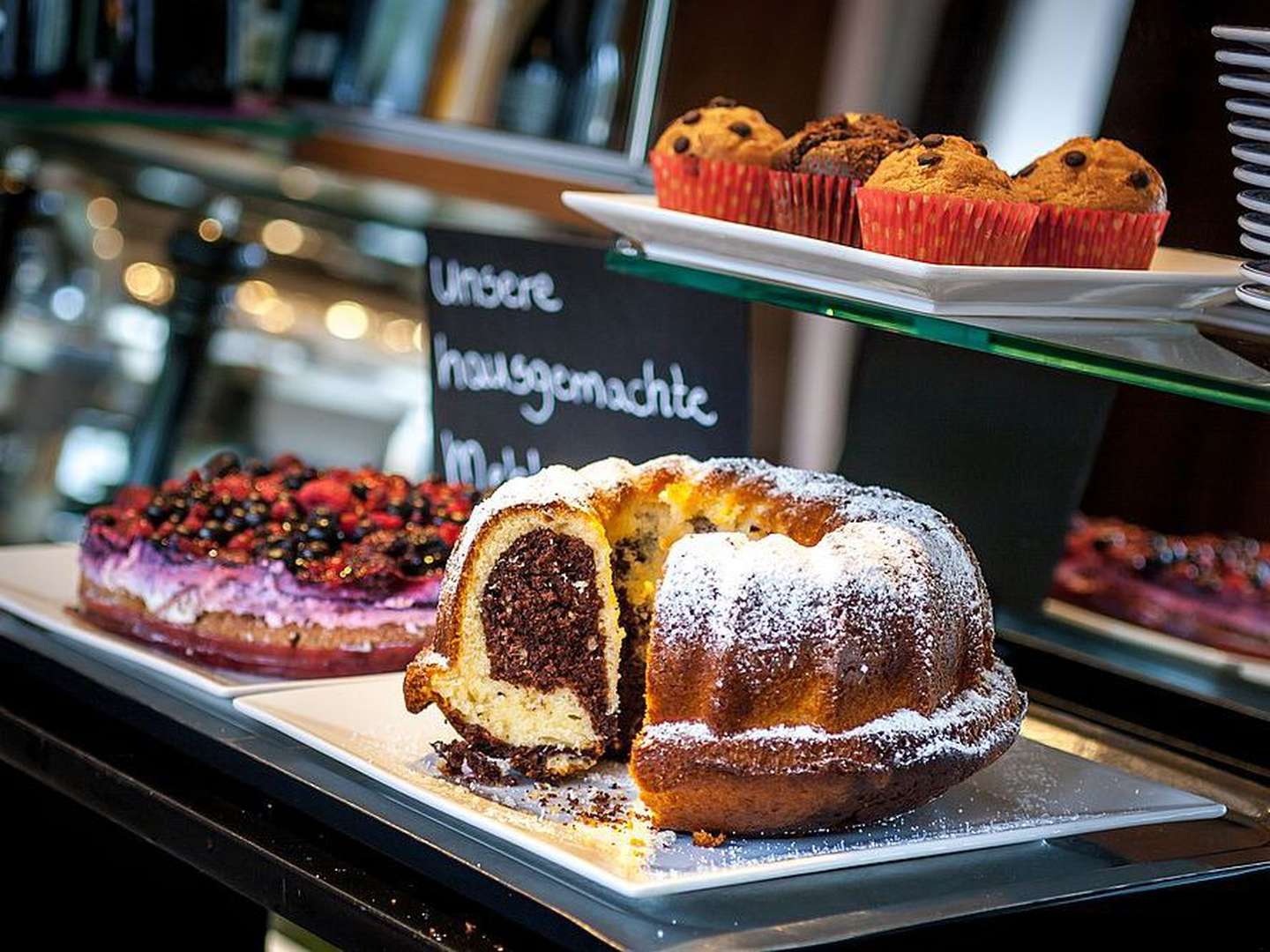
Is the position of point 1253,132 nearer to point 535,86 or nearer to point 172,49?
point 535,86

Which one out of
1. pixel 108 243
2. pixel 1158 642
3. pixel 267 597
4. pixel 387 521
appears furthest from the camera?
pixel 108 243

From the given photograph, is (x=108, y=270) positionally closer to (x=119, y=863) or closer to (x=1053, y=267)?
(x=119, y=863)

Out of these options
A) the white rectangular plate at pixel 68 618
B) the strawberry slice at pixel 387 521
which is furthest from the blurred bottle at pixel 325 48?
the strawberry slice at pixel 387 521

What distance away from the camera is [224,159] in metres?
3.76

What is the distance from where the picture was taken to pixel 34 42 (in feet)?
11.1

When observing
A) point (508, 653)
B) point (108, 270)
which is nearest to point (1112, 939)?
point (508, 653)

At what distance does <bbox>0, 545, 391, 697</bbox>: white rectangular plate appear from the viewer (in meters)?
1.75

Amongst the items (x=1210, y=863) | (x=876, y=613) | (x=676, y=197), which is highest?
(x=676, y=197)

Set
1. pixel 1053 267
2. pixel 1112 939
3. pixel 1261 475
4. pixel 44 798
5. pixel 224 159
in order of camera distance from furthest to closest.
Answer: pixel 224 159, pixel 1261 475, pixel 44 798, pixel 1053 267, pixel 1112 939

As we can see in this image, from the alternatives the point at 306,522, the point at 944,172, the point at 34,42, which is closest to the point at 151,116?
the point at 34,42

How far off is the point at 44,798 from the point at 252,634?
1.44 feet

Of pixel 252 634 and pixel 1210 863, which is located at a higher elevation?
pixel 1210 863

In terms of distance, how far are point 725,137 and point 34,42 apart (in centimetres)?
208

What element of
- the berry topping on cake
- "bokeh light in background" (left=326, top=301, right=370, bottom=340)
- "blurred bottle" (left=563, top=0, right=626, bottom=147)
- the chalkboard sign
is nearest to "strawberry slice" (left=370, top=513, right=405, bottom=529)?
the berry topping on cake
